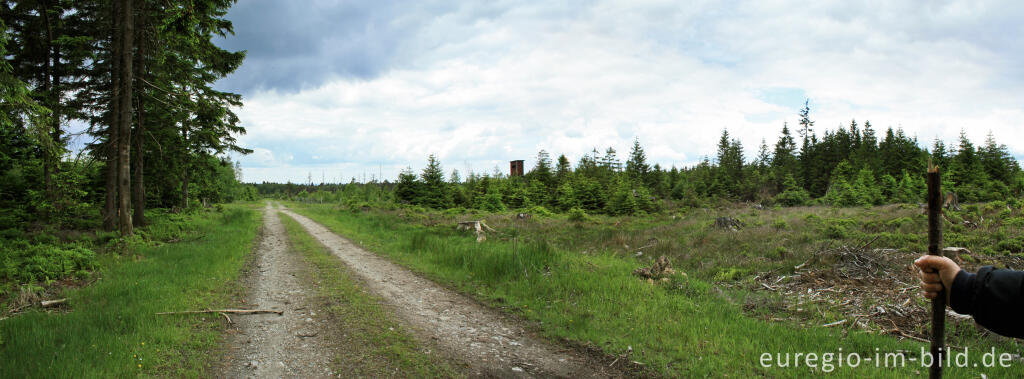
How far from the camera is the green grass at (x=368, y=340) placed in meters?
4.61

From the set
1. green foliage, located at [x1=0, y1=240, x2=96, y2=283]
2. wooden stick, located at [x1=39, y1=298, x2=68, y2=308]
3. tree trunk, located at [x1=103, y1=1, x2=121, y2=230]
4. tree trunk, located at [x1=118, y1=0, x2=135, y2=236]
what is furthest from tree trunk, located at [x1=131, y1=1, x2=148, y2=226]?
wooden stick, located at [x1=39, y1=298, x2=68, y2=308]

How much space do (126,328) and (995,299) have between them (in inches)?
334

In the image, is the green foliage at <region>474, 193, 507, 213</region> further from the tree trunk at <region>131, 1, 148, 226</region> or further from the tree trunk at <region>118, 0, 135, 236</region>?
the tree trunk at <region>118, 0, 135, 236</region>

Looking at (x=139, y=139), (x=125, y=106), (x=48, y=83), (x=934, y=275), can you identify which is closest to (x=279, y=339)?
(x=934, y=275)

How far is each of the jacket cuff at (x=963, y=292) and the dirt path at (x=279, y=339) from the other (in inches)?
205

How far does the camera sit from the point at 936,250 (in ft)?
8.05

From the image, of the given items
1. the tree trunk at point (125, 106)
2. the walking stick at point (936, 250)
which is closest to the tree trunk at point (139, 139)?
the tree trunk at point (125, 106)

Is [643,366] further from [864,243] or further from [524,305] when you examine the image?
[864,243]

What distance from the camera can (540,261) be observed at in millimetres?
9273

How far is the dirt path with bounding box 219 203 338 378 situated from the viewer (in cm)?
461

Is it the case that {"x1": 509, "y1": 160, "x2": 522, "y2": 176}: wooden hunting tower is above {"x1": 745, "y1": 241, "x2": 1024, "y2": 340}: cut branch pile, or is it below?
above

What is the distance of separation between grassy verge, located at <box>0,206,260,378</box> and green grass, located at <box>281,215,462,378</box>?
1.54 meters

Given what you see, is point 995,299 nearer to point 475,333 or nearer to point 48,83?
point 475,333

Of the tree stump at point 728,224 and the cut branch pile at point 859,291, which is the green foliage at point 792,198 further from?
the cut branch pile at point 859,291
